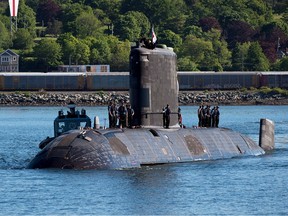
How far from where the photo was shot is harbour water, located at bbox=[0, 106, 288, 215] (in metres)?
34.8

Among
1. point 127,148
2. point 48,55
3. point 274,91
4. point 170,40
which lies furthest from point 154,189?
point 170,40

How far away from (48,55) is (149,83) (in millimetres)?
117264

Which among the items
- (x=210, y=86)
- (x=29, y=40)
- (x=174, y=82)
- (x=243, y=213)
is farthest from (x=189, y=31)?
(x=243, y=213)

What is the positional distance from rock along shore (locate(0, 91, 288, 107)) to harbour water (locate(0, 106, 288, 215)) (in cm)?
8490

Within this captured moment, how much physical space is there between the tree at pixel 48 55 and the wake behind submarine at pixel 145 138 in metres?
112

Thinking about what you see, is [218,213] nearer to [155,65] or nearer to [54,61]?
[155,65]

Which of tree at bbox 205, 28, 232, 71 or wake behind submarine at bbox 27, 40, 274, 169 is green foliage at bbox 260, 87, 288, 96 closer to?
tree at bbox 205, 28, 232, 71

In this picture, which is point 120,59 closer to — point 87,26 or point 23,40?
point 23,40

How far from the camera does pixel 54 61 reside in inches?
6407

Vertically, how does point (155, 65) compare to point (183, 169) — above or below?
above

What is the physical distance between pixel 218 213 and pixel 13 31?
16394 cm

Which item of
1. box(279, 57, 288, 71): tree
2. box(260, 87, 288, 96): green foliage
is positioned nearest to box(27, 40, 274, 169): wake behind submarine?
box(260, 87, 288, 96): green foliage

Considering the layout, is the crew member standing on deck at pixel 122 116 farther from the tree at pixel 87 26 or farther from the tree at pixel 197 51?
the tree at pixel 87 26

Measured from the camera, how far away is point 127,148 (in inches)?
1642
